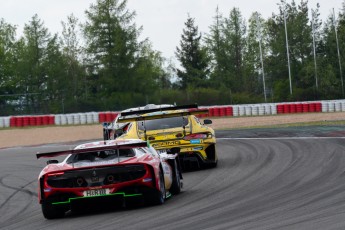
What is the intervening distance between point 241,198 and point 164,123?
6352mm

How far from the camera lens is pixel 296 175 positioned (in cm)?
1532

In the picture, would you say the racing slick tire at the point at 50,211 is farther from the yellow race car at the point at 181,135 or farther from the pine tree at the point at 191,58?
the pine tree at the point at 191,58

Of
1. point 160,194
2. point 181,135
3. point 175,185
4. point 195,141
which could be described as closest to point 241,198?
point 160,194

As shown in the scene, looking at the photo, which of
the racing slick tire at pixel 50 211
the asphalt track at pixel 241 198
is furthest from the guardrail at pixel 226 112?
the racing slick tire at pixel 50 211

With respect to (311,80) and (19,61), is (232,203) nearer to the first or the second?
(311,80)

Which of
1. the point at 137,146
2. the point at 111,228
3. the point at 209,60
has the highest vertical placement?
the point at 209,60

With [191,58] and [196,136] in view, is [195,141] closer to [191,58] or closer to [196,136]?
[196,136]

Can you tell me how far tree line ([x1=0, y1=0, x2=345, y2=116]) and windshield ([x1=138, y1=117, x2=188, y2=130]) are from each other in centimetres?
3865

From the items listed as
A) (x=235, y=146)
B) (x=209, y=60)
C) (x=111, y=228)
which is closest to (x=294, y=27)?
(x=209, y=60)

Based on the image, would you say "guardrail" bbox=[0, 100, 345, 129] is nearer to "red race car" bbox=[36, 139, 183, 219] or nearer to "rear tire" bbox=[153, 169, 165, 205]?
"rear tire" bbox=[153, 169, 165, 205]

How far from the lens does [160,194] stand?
12.0 meters

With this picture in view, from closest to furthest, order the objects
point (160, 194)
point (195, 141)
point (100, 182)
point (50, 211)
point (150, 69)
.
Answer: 1. point (100, 182)
2. point (50, 211)
3. point (160, 194)
4. point (195, 141)
5. point (150, 69)

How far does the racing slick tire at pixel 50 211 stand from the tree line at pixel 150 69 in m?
45.5

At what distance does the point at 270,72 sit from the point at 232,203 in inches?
2699
